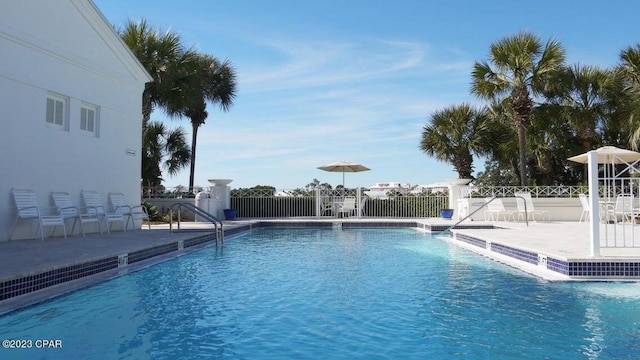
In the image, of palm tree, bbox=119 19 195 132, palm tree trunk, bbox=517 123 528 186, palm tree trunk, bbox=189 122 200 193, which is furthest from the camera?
palm tree trunk, bbox=189 122 200 193

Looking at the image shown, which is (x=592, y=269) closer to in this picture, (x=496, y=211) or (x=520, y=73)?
(x=496, y=211)

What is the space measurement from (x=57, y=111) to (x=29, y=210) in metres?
2.29

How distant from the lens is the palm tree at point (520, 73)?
17.7 metres

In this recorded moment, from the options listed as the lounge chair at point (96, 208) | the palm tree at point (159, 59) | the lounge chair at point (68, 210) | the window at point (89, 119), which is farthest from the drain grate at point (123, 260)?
the palm tree at point (159, 59)

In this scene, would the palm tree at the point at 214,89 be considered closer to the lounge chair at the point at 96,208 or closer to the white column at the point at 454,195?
the lounge chair at the point at 96,208

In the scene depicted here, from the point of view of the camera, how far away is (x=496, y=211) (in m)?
15.8

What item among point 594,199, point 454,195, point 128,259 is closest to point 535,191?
point 454,195

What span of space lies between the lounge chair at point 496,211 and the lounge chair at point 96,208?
11.2 meters

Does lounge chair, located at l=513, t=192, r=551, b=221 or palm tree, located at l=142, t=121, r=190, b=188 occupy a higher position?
palm tree, located at l=142, t=121, r=190, b=188

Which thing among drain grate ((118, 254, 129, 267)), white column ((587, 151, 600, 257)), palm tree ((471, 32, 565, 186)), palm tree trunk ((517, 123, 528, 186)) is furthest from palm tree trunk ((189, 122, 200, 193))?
white column ((587, 151, 600, 257))

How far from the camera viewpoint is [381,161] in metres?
23.3

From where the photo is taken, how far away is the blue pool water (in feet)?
12.2

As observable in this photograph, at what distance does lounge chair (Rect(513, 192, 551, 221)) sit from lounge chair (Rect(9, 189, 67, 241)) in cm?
1301

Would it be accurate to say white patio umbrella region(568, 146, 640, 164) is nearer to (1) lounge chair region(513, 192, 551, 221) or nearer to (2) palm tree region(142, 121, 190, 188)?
(1) lounge chair region(513, 192, 551, 221)
